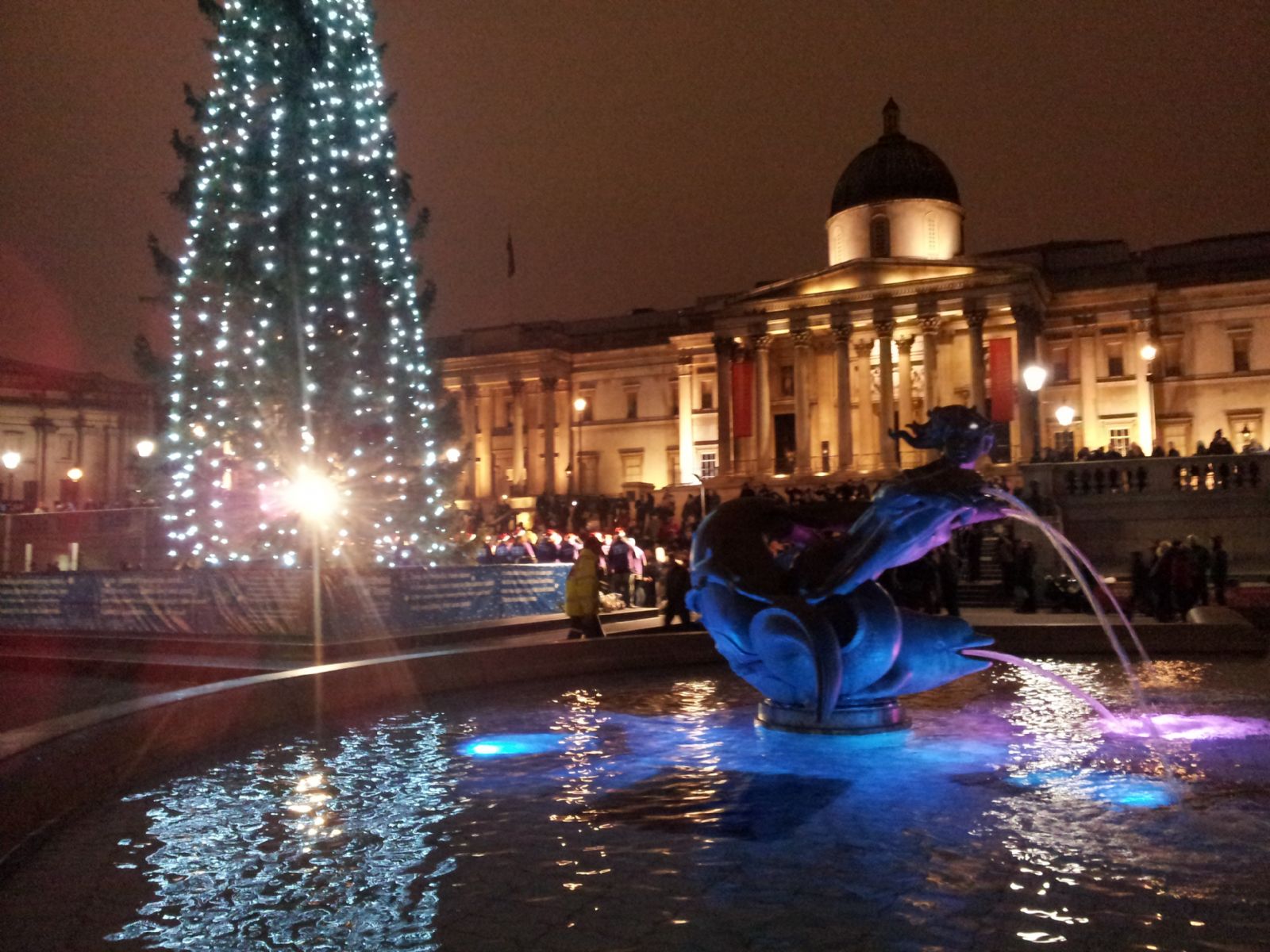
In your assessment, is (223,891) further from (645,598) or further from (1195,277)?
(1195,277)

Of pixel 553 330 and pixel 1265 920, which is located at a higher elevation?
pixel 553 330

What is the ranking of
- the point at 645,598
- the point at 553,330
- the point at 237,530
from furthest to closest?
1. the point at 553,330
2. the point at 645,598
3. the point at 237,530

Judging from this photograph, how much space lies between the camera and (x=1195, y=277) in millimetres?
50688

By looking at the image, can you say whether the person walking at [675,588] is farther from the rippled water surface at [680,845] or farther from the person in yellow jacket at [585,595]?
the rippled water surface at [680,845]

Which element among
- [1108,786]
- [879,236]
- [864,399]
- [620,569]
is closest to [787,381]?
[864,399]

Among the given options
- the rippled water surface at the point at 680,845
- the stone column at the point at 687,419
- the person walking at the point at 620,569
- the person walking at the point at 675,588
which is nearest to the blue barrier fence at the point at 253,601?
the person walking at the point at 675,588

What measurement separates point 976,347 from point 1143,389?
30.7ft

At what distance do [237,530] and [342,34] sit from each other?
26.4ft

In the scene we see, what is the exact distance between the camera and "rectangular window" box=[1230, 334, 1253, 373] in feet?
163

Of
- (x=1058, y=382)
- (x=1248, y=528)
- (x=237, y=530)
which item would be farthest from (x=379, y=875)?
(x=1058, y=382)

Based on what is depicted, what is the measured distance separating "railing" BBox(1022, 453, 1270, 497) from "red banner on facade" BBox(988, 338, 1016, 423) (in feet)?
55.6

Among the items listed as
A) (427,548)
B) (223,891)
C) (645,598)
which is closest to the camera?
(223,891)

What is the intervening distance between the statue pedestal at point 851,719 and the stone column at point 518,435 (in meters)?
53.4

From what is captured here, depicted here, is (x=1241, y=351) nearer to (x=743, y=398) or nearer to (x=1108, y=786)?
(x=743, y=398)
